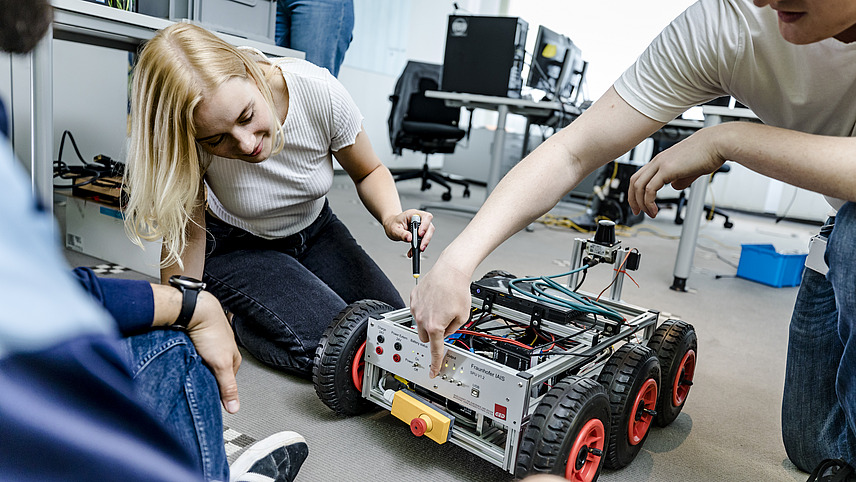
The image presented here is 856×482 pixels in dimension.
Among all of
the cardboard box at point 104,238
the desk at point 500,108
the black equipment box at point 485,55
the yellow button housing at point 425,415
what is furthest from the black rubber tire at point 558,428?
the black equipment box at point 485,55

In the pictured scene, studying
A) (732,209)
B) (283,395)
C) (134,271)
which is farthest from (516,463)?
(732,209)

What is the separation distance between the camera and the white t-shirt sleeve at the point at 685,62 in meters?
0.88

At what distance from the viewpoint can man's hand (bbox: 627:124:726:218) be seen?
2.89 feet

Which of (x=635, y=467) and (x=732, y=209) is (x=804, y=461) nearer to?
(x=635, y=467)

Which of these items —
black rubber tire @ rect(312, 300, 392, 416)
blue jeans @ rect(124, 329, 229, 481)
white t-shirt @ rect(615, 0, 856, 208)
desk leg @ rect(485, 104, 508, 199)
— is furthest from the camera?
desk leg @ rect(485, 104, 508, 199)

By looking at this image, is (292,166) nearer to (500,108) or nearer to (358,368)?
(358,368)

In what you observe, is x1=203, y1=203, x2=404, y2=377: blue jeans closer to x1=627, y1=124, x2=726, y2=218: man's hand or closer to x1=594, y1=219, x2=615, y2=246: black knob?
x1=594, y1=219, x2=615, y2=246: black knob

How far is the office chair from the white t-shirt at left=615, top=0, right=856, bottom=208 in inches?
135

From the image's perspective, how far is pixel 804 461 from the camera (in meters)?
1.12

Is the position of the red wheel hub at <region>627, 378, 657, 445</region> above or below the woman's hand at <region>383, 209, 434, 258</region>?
below

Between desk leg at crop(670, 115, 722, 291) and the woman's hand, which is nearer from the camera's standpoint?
the woman's hand

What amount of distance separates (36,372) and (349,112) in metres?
1.17

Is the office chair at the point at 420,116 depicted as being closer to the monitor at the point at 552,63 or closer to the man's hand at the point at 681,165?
the monitor at the point at 552,63

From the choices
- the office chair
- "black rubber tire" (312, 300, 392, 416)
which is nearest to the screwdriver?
"black rubber tire" (312, 300, 392, 416)
